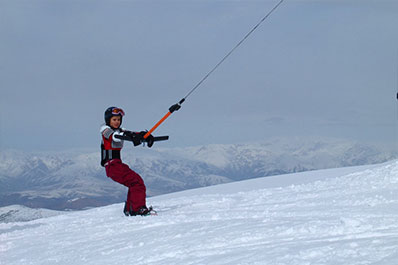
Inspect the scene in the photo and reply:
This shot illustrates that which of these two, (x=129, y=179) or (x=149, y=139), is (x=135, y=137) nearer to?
(x=149, y=139)

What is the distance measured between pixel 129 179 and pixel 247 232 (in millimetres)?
3421

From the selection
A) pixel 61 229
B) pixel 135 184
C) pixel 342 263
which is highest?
pixel 135 184

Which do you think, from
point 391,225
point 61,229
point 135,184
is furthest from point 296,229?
point 61,229

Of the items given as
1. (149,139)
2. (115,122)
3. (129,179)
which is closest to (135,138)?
(149,139)

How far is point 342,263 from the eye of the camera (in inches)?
133

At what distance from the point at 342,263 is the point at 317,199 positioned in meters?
4.15

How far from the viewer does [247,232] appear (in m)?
5.11

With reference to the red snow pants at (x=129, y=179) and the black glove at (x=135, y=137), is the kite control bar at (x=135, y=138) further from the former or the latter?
the red snow pants at (x=129, y=179)

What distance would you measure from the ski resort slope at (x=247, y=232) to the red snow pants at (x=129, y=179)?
0.47 m

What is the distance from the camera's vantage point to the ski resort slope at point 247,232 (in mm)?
3902

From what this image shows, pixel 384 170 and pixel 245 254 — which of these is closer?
pixel 245 254

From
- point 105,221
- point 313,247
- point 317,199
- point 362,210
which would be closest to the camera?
point 313,247

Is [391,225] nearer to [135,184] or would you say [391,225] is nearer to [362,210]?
[362,210]

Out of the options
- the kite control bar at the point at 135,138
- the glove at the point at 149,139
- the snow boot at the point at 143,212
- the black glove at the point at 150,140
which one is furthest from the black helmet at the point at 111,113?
the snow boot at the point at 143,212
